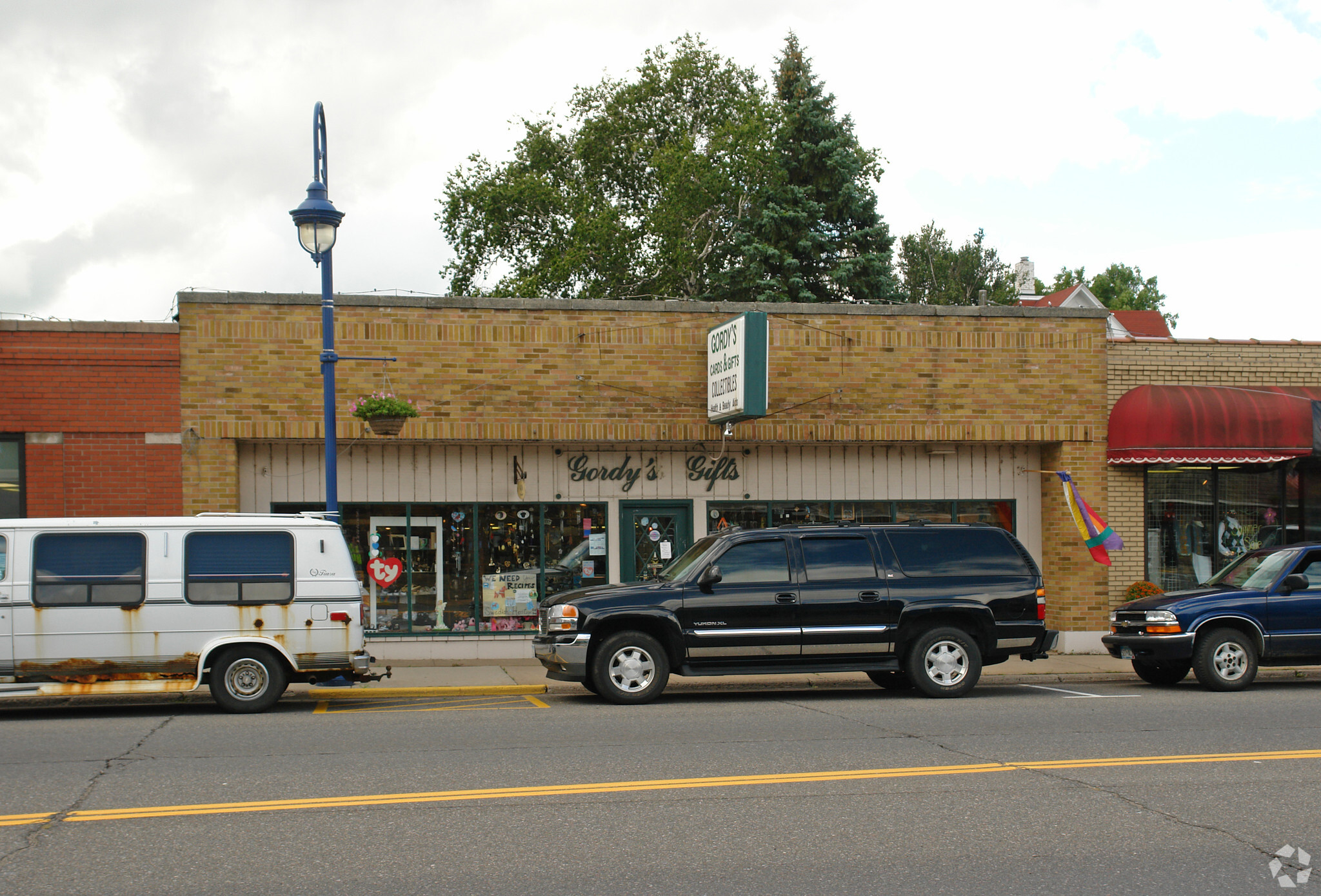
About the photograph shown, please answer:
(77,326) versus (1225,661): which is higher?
(77,326)

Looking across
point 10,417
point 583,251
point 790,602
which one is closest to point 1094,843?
point 790,602

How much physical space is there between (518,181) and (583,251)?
400 centimetres

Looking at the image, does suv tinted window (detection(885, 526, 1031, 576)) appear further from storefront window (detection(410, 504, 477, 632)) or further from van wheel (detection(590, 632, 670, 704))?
storefront window (detection(410, 504, 477, 632))

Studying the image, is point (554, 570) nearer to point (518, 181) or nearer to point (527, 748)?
point (527, 748)

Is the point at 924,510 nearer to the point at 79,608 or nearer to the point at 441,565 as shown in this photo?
the point at 441,565

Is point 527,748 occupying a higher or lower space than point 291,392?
lower

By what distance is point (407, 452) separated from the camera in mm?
16031

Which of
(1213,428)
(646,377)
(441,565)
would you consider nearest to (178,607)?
(441,565)

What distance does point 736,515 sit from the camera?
16891mm

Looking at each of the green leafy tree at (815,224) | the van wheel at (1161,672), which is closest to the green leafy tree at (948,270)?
the green leafy tree at (815,224)

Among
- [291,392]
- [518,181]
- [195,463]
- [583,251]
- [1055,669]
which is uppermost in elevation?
[518,181]

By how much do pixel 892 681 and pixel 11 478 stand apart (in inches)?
445

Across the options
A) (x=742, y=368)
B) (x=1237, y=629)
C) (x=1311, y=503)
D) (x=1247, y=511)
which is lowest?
(x=1237, y=629)

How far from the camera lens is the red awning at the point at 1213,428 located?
1673 centimetres
